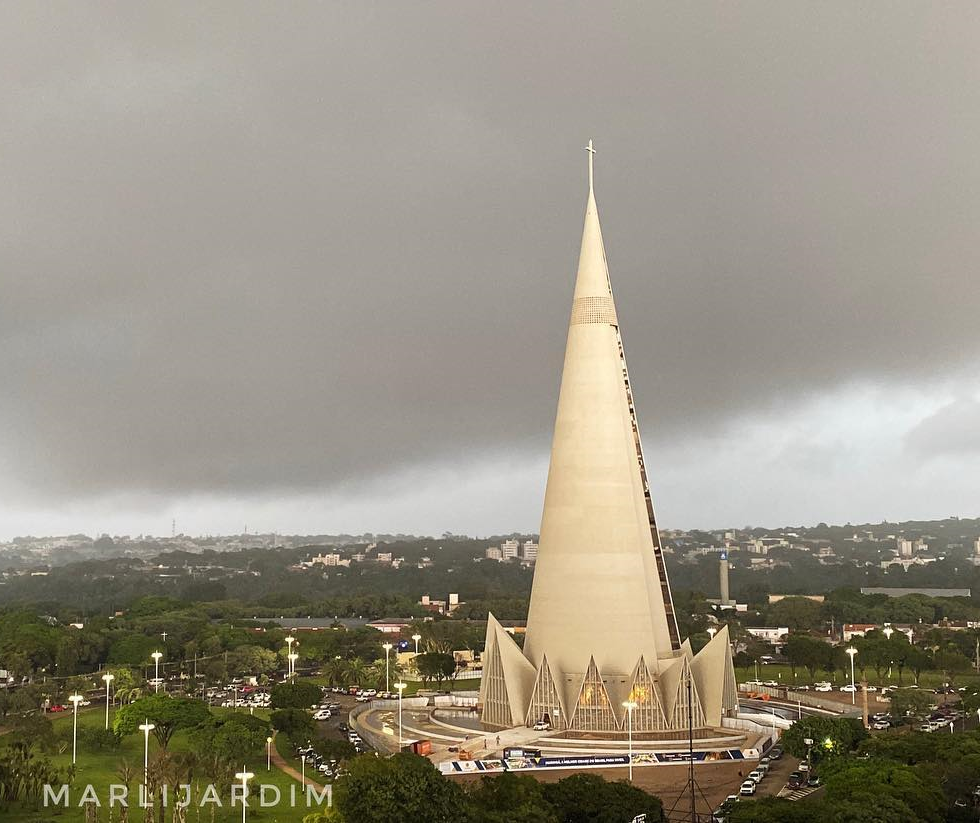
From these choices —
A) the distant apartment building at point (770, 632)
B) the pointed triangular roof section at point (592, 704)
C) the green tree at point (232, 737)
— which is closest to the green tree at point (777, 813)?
the pointed triangular roof section at point (592, 704)

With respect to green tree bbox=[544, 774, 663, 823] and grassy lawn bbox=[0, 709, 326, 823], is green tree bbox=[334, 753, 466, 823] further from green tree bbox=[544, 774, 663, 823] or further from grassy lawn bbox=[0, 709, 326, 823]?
grassy lawn bbox=[0, 709, 326, 823]

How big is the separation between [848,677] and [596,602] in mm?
37877

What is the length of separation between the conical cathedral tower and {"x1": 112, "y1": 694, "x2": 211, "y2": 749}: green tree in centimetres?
1127

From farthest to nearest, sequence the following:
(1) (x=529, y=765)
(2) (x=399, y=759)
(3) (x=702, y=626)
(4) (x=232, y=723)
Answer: (3) (x=702, y=626), (4) (x=232, y=723), (1) (x=529, y=765), (2) (x=399, y=759)

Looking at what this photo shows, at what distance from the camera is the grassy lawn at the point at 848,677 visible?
6919cm

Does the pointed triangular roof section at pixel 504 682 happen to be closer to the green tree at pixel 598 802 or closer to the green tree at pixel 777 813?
the green tree at pixel 598 802

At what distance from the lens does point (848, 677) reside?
72.8 m

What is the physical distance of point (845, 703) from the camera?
56688 mm

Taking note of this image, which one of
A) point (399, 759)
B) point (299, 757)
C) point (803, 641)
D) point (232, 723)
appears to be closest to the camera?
point (399, 759)

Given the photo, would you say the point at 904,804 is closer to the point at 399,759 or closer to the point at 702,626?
the point at 399,759

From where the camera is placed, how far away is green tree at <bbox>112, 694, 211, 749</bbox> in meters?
43.4

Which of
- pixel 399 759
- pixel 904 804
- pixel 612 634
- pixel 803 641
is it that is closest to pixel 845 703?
pixel 803 641

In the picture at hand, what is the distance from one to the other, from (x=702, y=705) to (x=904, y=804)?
14.5 meters

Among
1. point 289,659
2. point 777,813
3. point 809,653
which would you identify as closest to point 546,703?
point 777,813
